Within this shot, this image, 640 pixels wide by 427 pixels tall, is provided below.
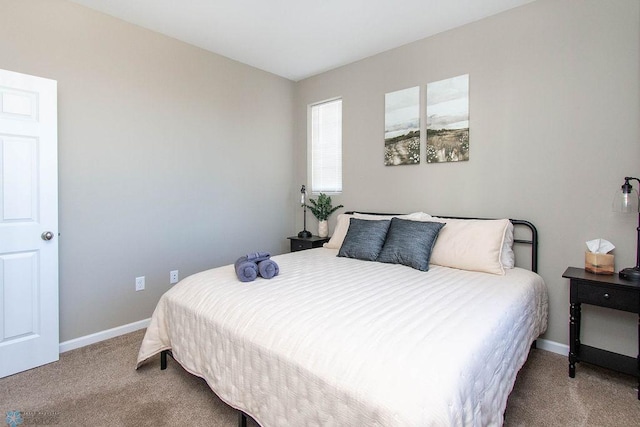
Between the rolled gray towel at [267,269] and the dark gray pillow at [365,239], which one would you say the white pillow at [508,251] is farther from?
the rolled gray towel at [267,269]

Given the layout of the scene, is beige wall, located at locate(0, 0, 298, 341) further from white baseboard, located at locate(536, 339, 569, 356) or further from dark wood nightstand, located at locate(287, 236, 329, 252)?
white baseboard, located at locate(536, 339, 569, 356)

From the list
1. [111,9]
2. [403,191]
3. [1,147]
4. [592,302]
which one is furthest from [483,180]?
[1,147]

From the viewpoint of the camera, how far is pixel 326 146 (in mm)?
3924

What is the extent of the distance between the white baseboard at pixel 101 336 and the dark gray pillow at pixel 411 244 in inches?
87.7

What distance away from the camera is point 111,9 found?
252cm

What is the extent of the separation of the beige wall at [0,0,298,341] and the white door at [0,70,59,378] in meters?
0.17

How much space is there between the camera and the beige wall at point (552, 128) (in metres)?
2.15

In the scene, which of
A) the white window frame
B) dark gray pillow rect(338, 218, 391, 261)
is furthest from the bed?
the white window frame

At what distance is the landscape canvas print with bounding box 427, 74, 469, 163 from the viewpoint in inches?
108

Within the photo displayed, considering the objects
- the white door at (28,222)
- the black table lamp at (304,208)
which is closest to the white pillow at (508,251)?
the black table lamp at (304,208)

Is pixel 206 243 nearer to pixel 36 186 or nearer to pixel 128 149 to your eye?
pixel 128 149

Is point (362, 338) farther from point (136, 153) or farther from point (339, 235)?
point (136, 153)

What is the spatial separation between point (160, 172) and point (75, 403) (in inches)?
73.0

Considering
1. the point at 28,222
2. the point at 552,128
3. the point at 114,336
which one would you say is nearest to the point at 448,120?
the point at 552,128
